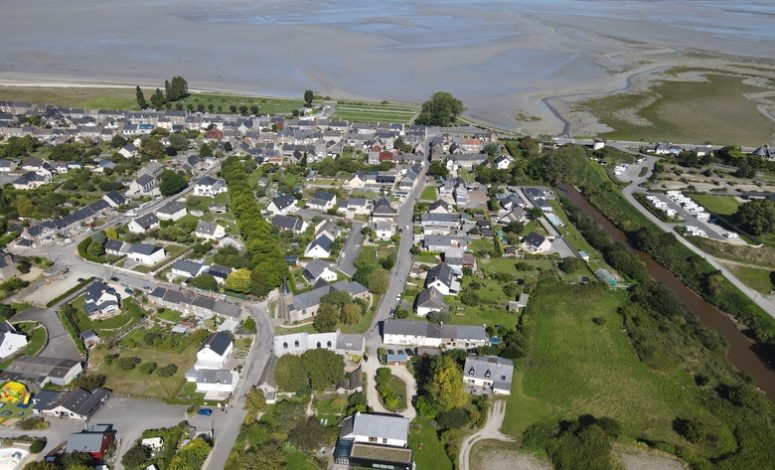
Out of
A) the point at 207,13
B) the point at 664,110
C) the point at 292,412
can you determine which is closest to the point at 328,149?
the point at 292,412

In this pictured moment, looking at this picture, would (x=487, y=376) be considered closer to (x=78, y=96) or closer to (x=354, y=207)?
(x=354, y=207)

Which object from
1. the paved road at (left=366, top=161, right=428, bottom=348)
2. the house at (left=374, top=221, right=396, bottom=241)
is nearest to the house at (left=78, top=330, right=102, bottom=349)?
the paved road at (left=366, top=161, right=428, bottom=348)

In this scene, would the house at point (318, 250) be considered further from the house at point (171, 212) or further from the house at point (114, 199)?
the house at point (114, 199)

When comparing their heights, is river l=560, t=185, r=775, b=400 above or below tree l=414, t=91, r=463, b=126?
below

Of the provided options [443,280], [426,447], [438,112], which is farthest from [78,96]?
[426,447]

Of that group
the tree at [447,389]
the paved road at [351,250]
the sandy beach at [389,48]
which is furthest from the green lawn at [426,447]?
the sandy beach at [389,48]

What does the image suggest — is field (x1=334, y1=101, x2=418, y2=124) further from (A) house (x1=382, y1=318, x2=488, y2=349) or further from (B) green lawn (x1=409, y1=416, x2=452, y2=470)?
(B) green lawn (x1=409, y1=416, x2=452, y2=470)
